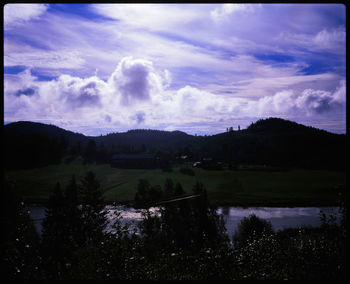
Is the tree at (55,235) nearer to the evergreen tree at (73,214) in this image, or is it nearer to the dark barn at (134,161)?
the evergreen tree at (73,214)

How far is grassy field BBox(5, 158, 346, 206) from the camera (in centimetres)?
1914

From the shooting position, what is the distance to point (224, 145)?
2073 cm

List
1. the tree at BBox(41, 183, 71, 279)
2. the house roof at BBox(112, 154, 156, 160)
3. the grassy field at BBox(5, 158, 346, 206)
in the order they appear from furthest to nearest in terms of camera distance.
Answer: the house roof at BBox(112, 154, 156, 160) → the grassy field at BBox(5, 158, 346, 206) → the tree at BBox(41, 183, 71, 279)

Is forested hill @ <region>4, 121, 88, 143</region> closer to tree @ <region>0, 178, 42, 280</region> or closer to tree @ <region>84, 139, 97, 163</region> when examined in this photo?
tree @ <region>84, 139, 97, 163</region>

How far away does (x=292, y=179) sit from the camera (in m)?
21.1

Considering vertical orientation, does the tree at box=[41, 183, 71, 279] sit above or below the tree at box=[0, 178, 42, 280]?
below

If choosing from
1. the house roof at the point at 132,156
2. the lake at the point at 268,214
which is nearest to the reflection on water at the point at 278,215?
the lake at the point at 268,214

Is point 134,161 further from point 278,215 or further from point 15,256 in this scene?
point 15,256

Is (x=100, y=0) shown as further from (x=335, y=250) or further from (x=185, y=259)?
(x=335, y=250)

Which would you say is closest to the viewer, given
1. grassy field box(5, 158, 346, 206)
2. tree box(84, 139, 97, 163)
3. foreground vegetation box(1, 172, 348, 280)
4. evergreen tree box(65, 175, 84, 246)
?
foreground vegetation box(1, 172, 348, 280)

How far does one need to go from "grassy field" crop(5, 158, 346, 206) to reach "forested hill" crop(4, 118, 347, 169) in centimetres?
113

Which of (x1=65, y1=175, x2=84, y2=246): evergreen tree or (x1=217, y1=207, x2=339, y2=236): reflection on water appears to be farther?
(x1=217, y1=207, x2=339, y2=236): reflection on water

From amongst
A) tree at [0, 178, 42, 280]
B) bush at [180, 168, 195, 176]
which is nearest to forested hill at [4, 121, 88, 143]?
bush at [180, 168, 195, 176]

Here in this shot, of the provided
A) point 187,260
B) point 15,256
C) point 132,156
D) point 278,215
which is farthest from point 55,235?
point 278,215
